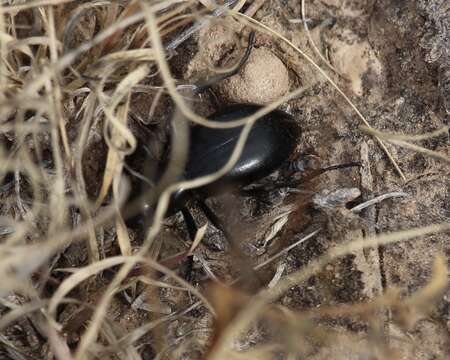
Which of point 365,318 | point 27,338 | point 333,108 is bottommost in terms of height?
point 365,318

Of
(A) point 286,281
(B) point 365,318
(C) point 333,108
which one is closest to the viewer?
(B) point 365,318

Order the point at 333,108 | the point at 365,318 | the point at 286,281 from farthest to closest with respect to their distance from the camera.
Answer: the point at 333,108, the point at 286,281, the point at 365,318

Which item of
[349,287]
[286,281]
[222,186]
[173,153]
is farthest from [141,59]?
[349,287]

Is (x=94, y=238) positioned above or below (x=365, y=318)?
above

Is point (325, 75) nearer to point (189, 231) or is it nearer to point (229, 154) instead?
point (229, 154)

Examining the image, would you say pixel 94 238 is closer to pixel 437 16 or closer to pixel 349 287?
pixel 349 287

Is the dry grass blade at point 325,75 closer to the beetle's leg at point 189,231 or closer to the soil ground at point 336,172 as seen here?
the soil ground at point 336,172

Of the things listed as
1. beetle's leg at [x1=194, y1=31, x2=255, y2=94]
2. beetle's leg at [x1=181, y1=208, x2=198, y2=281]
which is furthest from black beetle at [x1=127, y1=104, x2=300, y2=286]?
beetle's leg at [x1=194, y1=31, x2=255, y2=94]

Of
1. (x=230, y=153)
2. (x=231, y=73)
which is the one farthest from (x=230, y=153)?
(x=231, y=73)
